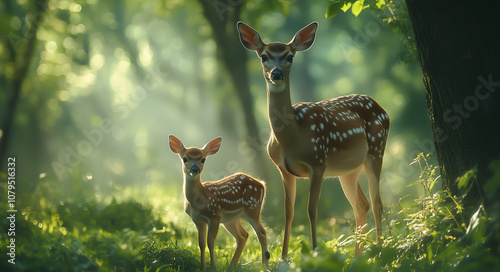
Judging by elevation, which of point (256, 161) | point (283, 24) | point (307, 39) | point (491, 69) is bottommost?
point (256, 161)

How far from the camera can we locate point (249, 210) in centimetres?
662

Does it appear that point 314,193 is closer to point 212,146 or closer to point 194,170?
point 194,170

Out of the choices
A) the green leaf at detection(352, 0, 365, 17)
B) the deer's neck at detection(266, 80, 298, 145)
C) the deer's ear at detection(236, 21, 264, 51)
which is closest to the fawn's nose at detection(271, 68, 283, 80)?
the deer's neck at detection(266, 80, 298, 145)

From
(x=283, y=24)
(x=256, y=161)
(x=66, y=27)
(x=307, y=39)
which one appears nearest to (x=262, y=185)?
(x=307, y=39)

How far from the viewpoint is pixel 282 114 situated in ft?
19.5

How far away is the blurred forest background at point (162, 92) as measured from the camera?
13.1 meters

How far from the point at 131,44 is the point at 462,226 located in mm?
24369

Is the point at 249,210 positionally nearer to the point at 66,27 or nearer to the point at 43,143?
the point at 66,27

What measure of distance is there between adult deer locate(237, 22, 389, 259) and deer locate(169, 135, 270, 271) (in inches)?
22.5


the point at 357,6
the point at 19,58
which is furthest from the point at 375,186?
the point at 19,58

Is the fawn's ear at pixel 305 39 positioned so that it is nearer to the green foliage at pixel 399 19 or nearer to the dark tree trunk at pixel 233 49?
the green foliage at pixel 399 19

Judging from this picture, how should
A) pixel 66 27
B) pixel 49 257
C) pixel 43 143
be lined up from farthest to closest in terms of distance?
pixel 43 143, pixel 66 27, pixel 49 257

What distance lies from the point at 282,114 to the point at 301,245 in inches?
55.1

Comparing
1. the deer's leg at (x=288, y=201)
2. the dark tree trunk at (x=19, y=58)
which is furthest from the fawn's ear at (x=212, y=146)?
the dark tree trunk at (x=19, y=58)
